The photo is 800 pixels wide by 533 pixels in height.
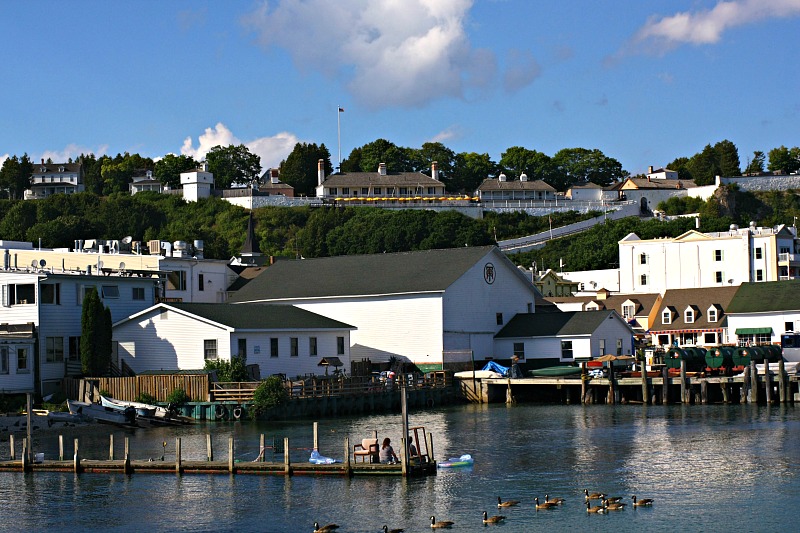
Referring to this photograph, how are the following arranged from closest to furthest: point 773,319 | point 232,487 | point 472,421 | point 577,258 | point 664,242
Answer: point 232,487 < point 472,421 < point 773,319 < point 664,242 < point 577,258

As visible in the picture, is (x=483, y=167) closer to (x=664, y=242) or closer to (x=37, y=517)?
(x=664, y=242)

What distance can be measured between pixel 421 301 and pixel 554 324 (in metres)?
8.43

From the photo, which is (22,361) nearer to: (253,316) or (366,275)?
(253,316)

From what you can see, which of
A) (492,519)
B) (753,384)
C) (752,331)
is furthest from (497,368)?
(492,519)

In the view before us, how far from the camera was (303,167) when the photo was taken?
186 m

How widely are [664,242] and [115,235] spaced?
245 ft

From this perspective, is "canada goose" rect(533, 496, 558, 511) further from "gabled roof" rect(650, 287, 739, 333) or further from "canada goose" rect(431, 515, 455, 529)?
"gabled roof" rect(650, 287, 739, 333)

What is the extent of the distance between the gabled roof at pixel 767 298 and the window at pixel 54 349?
151ft

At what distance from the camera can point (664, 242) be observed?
117938mm

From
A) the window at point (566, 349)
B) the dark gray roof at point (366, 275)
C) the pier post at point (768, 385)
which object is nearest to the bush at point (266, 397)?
the dark gray roof at point (366, 275)

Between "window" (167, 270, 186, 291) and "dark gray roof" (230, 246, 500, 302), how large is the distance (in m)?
7.08

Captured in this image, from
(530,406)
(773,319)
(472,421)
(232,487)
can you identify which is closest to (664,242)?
(773,319)

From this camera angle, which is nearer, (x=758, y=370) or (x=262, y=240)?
(x=758, y=370)

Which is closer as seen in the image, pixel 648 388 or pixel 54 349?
pixel 54 349
